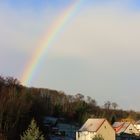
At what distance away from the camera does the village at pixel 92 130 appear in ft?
278

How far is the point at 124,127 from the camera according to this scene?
347 ft

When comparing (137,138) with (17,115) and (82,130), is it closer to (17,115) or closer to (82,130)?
(82,130)

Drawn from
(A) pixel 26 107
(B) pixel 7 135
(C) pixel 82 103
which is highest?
(C) pixel 82 103

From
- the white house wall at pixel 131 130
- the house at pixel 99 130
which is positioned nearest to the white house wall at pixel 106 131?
the house at pixel 99 130

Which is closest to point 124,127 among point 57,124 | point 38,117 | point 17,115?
point 57,124

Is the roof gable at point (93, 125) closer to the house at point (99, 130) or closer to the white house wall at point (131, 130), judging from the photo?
the house at point (99, 130)

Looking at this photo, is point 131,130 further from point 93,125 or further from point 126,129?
point 93,125

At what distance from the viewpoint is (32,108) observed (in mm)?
82188

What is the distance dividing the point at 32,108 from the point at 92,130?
1189cm

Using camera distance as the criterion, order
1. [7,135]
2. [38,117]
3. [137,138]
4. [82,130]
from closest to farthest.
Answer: [7,135], [38,117], [82,130], [137,138]

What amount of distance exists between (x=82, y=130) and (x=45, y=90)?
6712cm

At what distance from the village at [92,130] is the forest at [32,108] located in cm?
374

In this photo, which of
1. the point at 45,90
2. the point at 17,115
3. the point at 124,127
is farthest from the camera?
the point at 45,90

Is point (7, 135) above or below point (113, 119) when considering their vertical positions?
below
